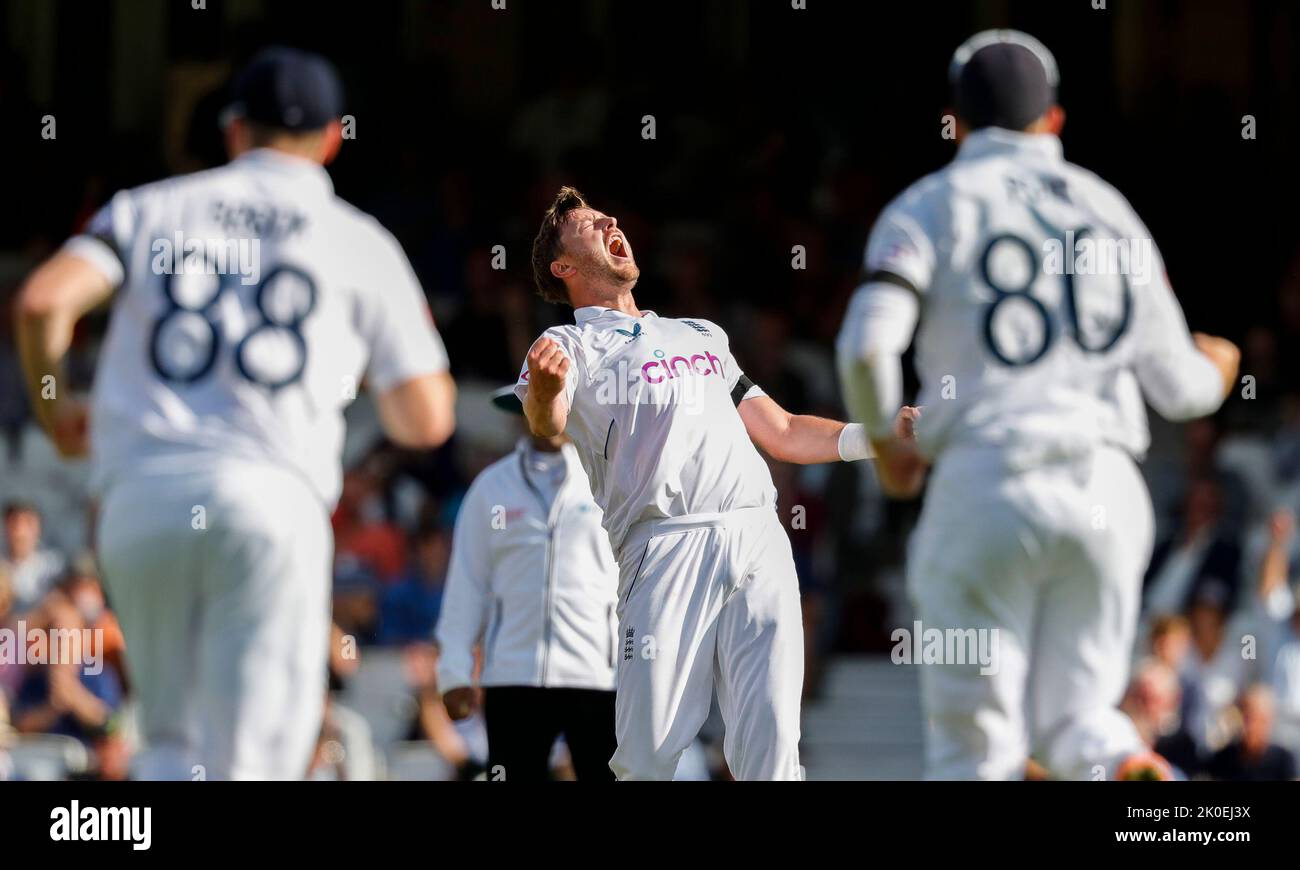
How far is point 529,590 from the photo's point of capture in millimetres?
7316

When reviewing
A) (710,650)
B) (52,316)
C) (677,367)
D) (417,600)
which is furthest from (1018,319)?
(417,600)

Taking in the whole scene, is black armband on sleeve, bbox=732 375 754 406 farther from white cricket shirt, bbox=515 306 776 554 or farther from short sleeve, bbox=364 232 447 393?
short sleeve, bbox=364 232 447 393

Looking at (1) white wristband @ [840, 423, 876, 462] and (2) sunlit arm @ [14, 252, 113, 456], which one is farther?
(1) white wristband @ [840, 423, 876, 462]

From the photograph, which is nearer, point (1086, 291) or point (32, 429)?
point (1086, 291)

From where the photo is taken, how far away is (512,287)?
38.7 feet

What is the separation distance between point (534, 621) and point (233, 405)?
2.32 metres

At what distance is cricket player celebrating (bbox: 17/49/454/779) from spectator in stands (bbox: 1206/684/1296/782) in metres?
5.42

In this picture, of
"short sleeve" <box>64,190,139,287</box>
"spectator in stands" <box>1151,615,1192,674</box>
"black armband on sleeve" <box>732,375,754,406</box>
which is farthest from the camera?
"spectator in stands" <box>1151,615,1192,674</box>

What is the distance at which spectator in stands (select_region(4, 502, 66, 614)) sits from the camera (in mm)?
10875

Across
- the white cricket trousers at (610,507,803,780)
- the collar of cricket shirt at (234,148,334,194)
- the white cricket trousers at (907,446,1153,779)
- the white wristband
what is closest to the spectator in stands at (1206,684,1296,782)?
the white wristband

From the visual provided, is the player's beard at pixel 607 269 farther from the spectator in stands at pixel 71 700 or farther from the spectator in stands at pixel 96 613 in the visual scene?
the spectator in stands at pixel 96 613
